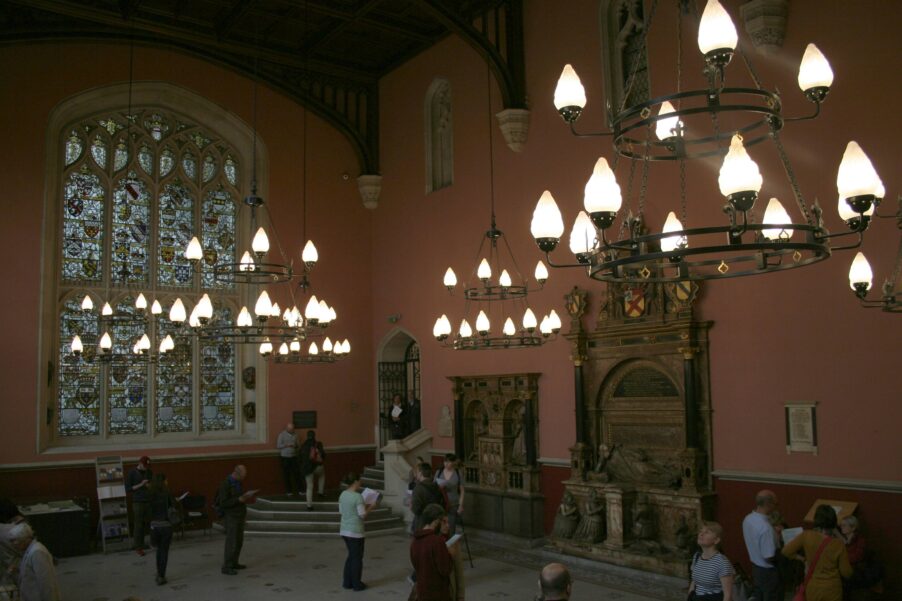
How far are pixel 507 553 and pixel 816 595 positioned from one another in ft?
18.4

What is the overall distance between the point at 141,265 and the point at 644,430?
27.0ft

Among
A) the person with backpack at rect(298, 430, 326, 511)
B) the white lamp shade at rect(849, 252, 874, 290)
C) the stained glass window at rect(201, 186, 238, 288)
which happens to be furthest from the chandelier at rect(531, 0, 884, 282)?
the stained glass window at rect(201, 186, 238, 288)

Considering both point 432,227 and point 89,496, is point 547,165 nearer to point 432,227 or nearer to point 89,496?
point 432,227

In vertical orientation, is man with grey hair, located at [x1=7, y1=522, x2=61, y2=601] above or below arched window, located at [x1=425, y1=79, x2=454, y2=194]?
below

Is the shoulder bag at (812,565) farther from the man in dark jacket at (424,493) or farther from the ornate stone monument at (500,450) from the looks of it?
→ the ornate stone monument at (500,450)

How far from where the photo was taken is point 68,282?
11.8 meters

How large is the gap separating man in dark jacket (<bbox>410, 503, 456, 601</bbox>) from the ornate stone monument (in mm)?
5620

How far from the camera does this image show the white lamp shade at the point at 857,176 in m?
2.81

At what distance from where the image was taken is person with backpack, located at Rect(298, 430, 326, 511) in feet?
38.5

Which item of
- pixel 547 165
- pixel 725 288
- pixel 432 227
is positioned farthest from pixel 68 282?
pixel 725 288

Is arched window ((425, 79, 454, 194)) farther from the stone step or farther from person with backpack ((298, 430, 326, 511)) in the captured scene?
the stone step

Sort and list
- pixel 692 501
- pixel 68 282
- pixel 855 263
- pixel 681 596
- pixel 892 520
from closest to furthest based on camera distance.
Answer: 1. pixel 855 263
2. pixel 892 520
3. pixel 681 596
4. pixel 692 501
5. pixel 68 282

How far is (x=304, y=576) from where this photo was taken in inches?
338

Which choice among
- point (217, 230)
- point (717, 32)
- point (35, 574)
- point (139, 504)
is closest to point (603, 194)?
point (717, 32)
